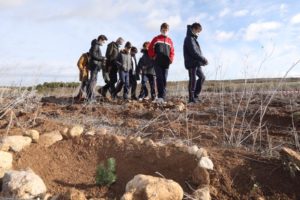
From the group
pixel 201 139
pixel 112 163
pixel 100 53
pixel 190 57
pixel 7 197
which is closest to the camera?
pixel 7 197

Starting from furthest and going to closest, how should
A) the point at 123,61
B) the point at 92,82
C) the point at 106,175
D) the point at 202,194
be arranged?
the point at 123,61
the point at 92,82
the point at 106,175
the point at 202,194

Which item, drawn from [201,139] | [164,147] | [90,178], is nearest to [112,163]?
[90,178]

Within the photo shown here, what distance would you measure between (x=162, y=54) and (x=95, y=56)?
63.8 inches

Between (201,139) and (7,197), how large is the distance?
8.03ft

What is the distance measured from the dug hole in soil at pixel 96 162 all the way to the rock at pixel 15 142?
2.1 inches

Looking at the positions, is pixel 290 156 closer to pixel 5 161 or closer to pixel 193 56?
pixel 5 161

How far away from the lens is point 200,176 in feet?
11.3

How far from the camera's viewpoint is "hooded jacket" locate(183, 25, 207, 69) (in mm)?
8500

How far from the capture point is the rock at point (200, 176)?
344cm

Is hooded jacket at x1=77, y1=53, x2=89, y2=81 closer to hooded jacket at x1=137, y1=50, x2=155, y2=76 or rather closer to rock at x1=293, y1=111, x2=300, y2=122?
hooded jacket at x1=137, y1=50, x2=155, y2=76

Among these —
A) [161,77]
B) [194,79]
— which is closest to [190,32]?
[194,79]

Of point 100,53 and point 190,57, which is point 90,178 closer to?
point 190,57

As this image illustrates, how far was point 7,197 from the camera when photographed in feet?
10.6

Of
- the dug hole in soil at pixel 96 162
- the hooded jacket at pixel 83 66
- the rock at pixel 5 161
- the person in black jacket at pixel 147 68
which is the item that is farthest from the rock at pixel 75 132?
the person in black jacket at pixel 147 68
